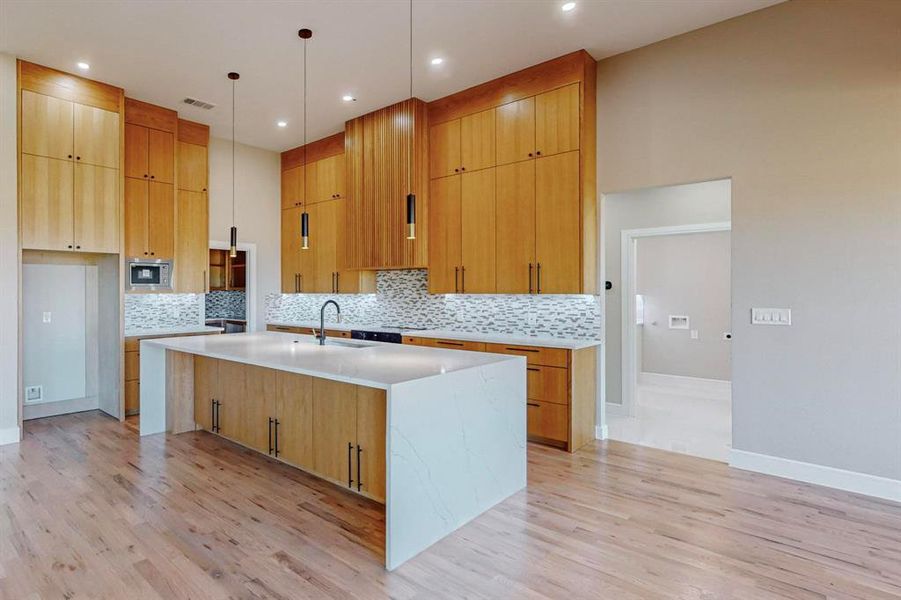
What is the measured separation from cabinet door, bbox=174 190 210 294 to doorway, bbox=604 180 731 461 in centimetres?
475

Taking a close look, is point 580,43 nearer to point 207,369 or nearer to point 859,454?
point 859,454

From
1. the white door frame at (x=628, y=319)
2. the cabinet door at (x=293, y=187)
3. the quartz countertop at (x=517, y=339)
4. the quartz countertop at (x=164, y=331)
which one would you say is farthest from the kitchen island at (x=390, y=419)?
the cabinet door at (x=293, y=187)

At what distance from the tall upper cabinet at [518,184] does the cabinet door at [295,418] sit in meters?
2.20

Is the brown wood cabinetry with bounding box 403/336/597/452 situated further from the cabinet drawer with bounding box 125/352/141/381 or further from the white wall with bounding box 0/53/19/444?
the white wall with bounding box 0/53/19/444

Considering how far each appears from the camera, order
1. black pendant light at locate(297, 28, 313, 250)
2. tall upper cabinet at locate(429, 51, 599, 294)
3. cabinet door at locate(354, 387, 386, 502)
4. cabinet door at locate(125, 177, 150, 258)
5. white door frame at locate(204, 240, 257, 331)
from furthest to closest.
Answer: white door frame at locate(204, 240, 257, 331) < cabinet door at locate(125, 177, 150, 258) < tall upper cabinet at locate(429, 51, 599, 294) < black pendant light at locate(297, 28, 313, 250) < cabinet door at locate(354, 387, 386, 502)

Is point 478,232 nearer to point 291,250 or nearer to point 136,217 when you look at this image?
point 291,250

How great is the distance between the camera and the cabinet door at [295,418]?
330 cm

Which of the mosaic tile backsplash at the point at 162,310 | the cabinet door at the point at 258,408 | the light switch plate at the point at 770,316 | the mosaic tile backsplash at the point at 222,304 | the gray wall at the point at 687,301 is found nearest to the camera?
the light switch plate at the point at 770,316

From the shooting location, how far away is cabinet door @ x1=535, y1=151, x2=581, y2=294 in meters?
4.28

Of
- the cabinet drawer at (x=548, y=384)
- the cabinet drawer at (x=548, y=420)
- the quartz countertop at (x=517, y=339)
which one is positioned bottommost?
the cabinet drawer at (x=548, y=420)

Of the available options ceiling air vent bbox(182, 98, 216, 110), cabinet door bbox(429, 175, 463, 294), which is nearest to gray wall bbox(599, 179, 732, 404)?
cabinet door bbox(429, 175, 463, 294)

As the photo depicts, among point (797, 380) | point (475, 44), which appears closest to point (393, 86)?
point (475, 44)

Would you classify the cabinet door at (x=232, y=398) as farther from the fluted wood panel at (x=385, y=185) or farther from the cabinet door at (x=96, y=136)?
the cabinet door at (x=96, y=136)

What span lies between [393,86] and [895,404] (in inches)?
190
